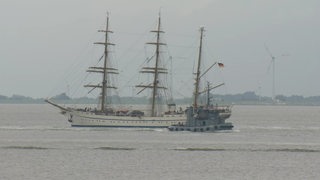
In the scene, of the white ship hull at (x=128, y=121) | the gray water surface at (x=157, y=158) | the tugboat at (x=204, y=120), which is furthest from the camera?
the white ship hull at (x=128, y=121)

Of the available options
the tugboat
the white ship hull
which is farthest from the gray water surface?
the white ship hull

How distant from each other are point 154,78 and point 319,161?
76.0 metres

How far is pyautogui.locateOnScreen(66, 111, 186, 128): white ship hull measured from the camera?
512 ft

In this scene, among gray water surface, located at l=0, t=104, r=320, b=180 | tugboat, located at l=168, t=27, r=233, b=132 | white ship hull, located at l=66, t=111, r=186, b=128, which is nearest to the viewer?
gray water surface, located at l=0, t=104, r=320, b=180

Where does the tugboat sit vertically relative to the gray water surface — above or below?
above

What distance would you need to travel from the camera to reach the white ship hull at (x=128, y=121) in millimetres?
156038

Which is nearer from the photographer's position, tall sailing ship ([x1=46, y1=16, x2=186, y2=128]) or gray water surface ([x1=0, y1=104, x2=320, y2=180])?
gray water surface ([x1=0, y1=104, x2=320, y2=180])

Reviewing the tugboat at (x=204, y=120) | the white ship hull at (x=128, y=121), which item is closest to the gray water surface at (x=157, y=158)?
the tugboat at (x=204, y=120)

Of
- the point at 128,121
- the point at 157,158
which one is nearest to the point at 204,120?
the point at 128,121

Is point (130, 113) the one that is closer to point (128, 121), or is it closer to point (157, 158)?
point (128, 121)

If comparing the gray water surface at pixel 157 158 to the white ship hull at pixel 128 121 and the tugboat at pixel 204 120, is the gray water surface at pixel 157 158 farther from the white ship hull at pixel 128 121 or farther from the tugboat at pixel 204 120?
the white ship hull at pixel 128 121

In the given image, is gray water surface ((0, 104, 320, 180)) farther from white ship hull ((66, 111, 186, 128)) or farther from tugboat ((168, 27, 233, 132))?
white ship hull ((66, 111, 186, 128))

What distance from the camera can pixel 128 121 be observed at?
15825cm

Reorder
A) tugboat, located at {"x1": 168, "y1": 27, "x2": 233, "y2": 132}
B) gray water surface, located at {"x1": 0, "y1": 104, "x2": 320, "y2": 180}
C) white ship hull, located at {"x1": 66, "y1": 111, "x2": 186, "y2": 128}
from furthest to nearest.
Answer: white ship hull, located at {"x1": 66, "y1": 111, "x2": 186, "y2": 128}
tugboat, located at {"x1": 168, "y1": 27, "x2": 233, "y2": 132}
gray water surface, located at {"x1": 0, "y1": 104, "x2": 320, "y2": 180}
